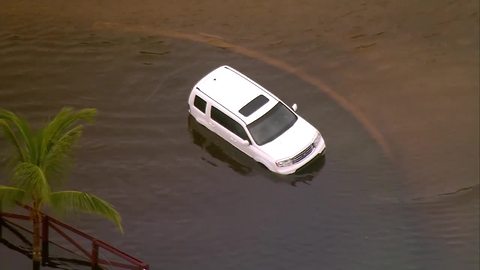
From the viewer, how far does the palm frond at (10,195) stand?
13648 millimetres

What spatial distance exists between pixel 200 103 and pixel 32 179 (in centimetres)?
732

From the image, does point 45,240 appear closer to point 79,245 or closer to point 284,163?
point 79,245

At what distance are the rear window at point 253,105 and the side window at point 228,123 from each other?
0.36 m

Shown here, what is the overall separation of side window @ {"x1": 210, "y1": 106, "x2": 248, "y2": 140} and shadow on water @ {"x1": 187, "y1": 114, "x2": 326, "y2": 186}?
55 cm

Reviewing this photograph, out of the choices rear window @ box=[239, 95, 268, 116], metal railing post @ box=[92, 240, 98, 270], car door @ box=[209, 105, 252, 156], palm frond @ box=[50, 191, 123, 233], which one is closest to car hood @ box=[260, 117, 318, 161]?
Answer: car door @ box=[209, 105, 252, 156]

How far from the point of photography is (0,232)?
16828 mm

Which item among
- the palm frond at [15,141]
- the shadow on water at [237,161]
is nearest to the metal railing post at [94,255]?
the palm frond at [15,141]

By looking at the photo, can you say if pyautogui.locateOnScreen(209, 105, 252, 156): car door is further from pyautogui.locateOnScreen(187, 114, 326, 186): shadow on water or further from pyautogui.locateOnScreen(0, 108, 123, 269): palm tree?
pyautogui.locateOnScreen(0, 108, 123, 269): palm tree

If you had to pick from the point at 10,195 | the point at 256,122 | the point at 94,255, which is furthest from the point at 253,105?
the point at 10,195

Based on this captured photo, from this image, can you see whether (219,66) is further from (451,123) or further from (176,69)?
(451,123)

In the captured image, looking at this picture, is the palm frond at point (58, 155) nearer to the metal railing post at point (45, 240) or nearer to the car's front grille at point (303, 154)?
the metal railing post at point (45, 240)

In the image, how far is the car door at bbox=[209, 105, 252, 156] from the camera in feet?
62.7

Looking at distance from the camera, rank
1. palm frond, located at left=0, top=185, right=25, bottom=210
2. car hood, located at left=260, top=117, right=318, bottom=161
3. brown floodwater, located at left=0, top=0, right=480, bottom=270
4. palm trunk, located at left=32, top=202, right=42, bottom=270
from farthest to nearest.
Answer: car hood, located at left=260, top=117, right=318, bottom=161 → brown floodwater, located at left=0, top=0, right=480, bottom=270 → palm trunk, located at left=32, top=202, right=42, bottom=270 → palm frond, located at left=0, top=185, right=25, bottom=210

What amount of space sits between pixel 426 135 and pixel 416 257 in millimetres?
4504
